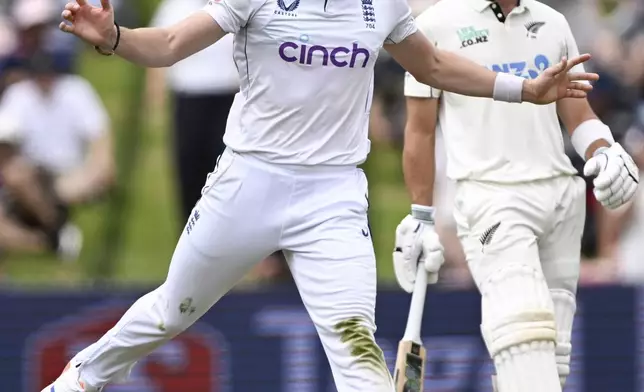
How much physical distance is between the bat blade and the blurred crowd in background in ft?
9.45

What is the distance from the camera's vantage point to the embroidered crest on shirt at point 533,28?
6566mm

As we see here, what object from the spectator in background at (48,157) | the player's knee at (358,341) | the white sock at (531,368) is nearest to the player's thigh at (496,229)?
the white sock at (531,368)

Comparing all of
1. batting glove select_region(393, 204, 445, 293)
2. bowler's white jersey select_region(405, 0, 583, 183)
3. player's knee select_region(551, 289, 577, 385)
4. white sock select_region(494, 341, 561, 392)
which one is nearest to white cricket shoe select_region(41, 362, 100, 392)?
batting glove select_region(393, 204, 445, 293)

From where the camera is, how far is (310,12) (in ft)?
19.1

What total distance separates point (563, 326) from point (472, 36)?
4.38ft

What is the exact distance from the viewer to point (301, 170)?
19.4 feet

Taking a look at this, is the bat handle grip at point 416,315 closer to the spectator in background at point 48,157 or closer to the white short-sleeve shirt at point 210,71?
the white short-sleeve shirt at point 210,71

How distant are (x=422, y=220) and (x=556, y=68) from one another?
3.70ft

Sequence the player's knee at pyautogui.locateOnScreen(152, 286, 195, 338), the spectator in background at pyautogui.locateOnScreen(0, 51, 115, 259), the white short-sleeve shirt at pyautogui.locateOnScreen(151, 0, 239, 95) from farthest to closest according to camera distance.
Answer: the white short-sleeve shirt at pyautogui.locateOnScreen(151, 0, 239, 95) → the spectator in background at pyautogui.locateOnScreen(0, 51, 115, 259) → the player's knee at pyautogui.locateOnScreen(152, 286, 195, 338)

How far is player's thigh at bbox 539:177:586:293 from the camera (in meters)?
6.62

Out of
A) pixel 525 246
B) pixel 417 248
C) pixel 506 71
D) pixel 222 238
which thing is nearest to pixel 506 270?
pixel 525 246

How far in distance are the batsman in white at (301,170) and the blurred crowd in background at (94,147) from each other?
11.6 ft

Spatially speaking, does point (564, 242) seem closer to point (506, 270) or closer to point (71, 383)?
point (506, 270)

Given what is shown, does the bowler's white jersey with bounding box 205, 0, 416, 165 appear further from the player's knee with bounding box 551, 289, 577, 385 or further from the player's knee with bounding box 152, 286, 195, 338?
the player's knee with bounding box 551, 289, 577, 385
